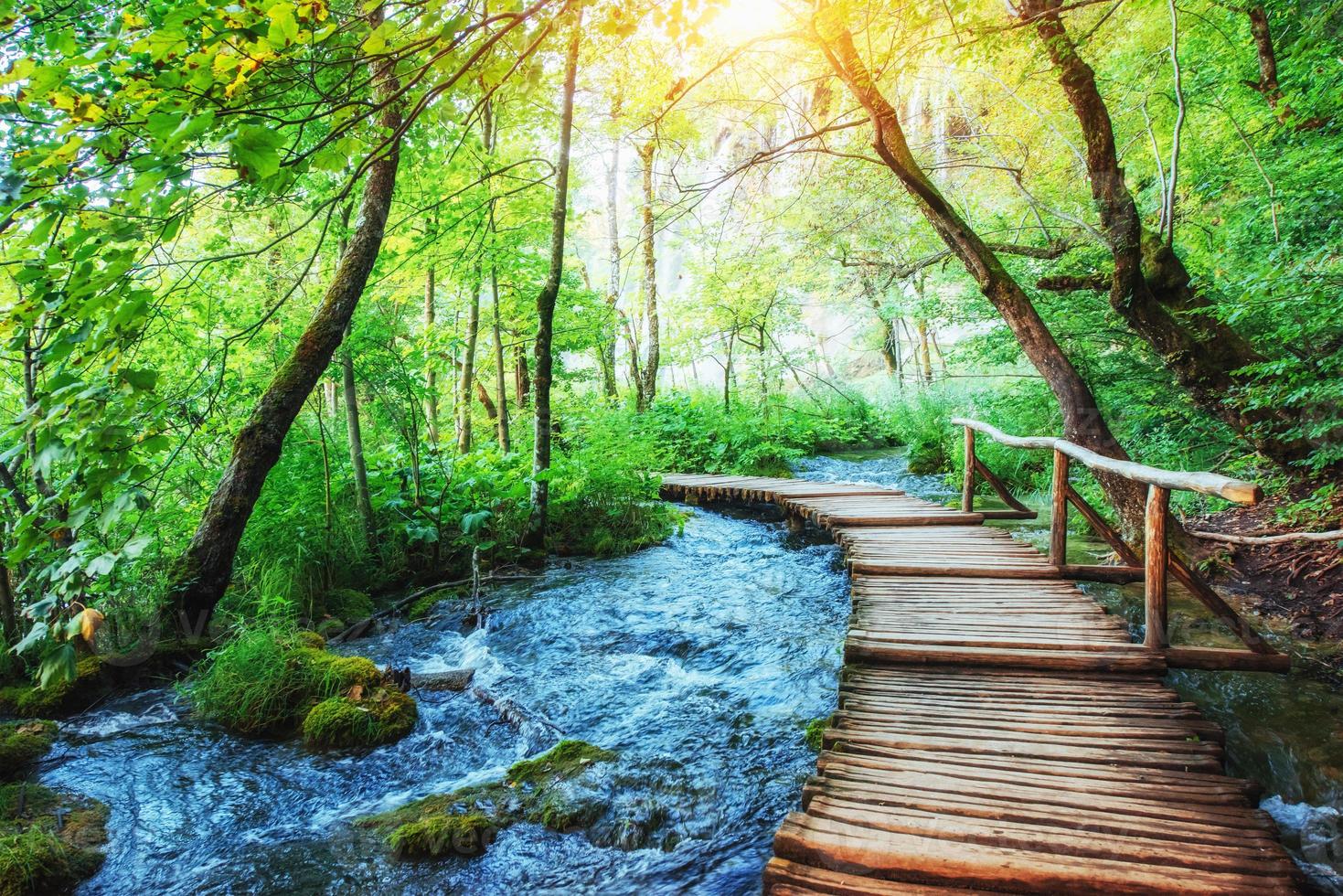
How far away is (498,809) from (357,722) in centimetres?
140

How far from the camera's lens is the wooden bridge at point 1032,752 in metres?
2.55

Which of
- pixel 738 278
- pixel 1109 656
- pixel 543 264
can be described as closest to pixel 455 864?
pixel 1109 656

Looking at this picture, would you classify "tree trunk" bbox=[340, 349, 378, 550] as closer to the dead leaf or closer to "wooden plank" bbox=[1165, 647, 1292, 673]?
the dead leaf

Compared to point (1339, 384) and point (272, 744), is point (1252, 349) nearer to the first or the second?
point (1339, 384)

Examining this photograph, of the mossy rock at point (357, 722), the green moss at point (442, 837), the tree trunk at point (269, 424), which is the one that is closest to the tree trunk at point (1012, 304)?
the tree trunk at point (269, 424)

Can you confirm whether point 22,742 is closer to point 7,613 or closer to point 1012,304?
point 7,613

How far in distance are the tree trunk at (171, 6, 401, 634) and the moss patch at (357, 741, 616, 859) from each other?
302 cm

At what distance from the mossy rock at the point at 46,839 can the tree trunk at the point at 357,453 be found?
12.6 feet

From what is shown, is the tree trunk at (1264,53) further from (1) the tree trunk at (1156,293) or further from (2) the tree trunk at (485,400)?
(2) the tree trunk at (485,400)

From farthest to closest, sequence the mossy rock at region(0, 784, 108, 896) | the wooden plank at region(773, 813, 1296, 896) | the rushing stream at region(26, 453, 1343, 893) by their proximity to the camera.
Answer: the rushing stream at region(26, 453, 1343, 893), the mossy rock at region(0, 784, 108, 896), the wooden plank at region(773, 813, 1296, 896)

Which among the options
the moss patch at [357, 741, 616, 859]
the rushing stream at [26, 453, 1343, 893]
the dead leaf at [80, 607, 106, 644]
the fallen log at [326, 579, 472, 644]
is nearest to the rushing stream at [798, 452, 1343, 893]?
the rushing stream at [26, 453, 1343, 893]

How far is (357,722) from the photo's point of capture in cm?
446

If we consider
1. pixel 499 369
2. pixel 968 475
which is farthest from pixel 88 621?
pixel 499 369

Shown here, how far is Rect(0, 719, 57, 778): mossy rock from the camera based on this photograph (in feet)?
13.1
